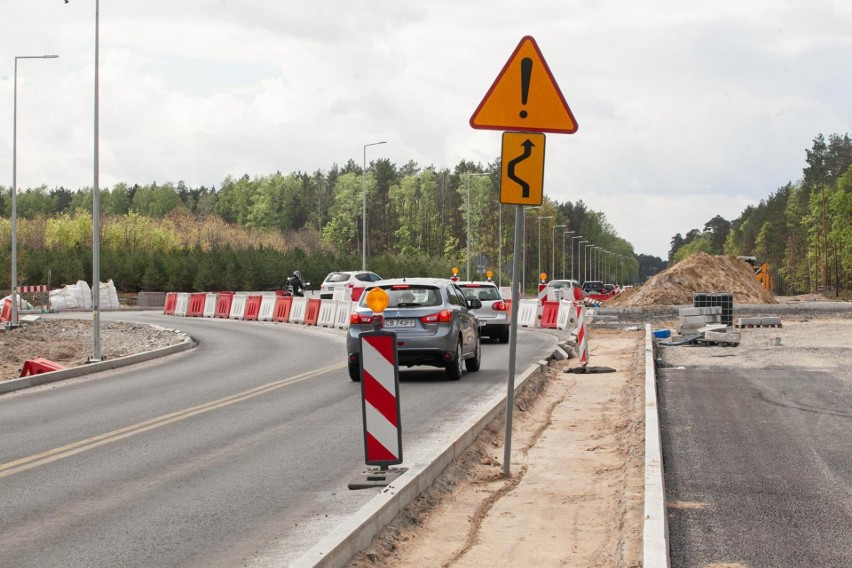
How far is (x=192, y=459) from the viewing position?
10266 mm

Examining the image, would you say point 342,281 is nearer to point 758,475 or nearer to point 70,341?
point 70,341

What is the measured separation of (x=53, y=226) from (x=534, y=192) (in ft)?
301

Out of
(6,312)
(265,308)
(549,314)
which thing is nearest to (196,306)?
(265,308)

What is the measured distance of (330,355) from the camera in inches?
959

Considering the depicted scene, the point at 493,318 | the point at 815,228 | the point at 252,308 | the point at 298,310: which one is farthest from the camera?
the point at 815,228

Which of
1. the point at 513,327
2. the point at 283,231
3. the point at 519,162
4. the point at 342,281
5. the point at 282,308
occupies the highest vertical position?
the point at 283,231

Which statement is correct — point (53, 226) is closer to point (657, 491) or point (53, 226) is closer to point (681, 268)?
point (681, 268)

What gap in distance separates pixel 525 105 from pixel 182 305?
4164 cm

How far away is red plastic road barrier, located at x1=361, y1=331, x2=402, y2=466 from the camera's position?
855cm

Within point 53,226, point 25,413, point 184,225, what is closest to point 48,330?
point 25,413

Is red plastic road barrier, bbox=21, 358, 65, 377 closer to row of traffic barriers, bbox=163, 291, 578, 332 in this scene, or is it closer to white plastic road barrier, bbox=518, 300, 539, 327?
row of traffic barriers, bbox=163, 291, 578, 332

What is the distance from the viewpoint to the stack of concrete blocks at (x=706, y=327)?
Result: 88.3 ft

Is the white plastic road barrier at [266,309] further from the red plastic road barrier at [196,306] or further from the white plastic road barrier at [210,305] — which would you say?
the red plastic road barrier at [196,306]

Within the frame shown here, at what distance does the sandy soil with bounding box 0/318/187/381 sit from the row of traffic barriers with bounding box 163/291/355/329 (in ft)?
18.5
